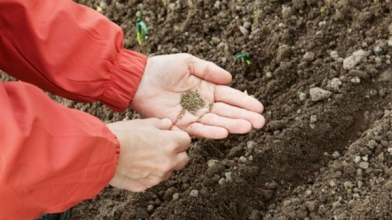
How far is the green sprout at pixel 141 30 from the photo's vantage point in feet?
7.84

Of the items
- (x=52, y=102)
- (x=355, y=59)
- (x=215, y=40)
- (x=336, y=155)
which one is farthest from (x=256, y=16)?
(x=52, y=102)

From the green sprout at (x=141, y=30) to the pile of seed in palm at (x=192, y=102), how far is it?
467mm

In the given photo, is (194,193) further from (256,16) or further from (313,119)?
(256,16)

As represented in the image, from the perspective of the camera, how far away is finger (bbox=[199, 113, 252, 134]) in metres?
1.93

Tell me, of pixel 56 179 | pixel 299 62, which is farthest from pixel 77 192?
pixel 299 62

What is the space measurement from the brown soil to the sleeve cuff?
35cm

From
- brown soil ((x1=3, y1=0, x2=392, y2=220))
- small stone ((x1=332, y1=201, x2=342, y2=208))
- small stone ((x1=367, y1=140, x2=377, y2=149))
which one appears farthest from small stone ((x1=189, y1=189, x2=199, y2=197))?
small stone ((x1=367, y1=140, x2=377, y2=149))

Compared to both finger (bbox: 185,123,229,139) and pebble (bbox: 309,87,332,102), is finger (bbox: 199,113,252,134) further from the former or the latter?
pebble (bbox: 309,87,332,102)

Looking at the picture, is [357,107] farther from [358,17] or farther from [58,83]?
[58,83]

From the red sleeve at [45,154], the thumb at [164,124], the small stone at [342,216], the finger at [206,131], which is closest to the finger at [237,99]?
the finger at [206,131]

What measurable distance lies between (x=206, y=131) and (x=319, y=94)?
18.4 inches

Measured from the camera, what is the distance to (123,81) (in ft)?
6.51

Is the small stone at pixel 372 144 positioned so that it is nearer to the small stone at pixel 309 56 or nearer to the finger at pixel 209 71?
the small stone at pixel 309 56

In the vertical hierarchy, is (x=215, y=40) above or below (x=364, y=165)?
above
